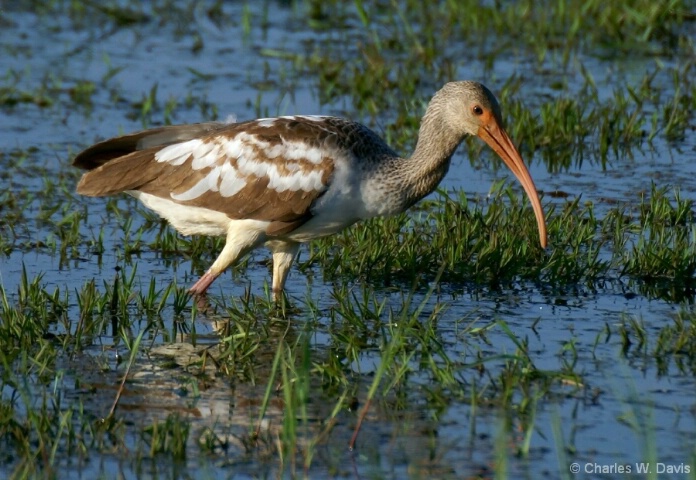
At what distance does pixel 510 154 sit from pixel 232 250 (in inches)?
62.9

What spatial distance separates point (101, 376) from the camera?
6230mm

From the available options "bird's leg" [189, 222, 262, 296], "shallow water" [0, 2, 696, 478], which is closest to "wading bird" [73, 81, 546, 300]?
"bird's leg" [189, 222, 262, 296]

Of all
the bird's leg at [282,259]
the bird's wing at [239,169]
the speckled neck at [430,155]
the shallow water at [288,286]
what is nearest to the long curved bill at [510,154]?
the speckled neck at [430,155]

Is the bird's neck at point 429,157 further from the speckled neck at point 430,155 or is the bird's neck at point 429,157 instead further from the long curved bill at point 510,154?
the long curved bill at point 510,154

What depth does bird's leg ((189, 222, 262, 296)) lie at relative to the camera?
24.1 ft

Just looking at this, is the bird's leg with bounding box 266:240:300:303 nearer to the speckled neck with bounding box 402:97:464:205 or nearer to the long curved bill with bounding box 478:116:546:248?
the speckled neck with bounding box 402:97:464:205

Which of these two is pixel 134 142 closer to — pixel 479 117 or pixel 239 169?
pixel 239 169

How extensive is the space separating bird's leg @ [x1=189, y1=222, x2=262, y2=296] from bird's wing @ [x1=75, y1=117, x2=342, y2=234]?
0.26 feet

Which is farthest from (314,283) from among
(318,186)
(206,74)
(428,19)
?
(428,19)

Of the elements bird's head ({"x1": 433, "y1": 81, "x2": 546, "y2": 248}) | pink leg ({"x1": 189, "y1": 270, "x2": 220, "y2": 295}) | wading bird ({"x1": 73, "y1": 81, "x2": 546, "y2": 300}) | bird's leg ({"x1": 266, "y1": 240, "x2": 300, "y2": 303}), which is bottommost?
pink leg ({"x1": 189, "y1": 270, "x2": 220, "y2": 295})

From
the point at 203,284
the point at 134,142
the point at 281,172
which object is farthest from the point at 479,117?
the point at 134,142

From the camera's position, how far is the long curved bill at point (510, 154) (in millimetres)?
7531

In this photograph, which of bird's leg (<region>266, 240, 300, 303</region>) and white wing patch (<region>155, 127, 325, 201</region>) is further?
bird's leg (<region>266, 240, 300, 303</region>)

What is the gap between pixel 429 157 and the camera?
24.3 feet
